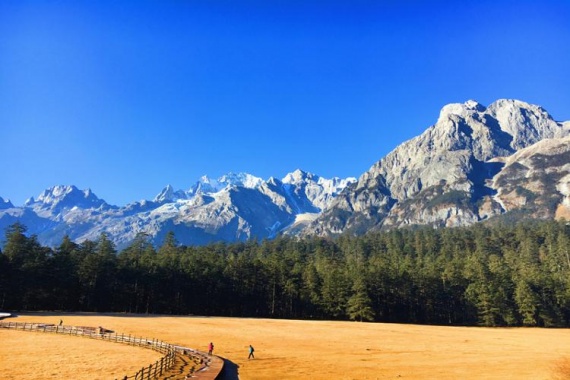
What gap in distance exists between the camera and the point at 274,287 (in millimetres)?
135500

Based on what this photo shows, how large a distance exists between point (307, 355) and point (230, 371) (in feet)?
51.5

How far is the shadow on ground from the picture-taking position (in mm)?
38194

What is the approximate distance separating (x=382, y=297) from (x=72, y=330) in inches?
3691

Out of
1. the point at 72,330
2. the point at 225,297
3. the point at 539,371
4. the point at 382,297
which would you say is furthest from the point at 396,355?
the point at 225,297

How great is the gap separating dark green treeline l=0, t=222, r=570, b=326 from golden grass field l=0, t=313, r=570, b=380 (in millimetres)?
35155

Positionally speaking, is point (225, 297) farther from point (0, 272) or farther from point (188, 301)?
point (0, 272)

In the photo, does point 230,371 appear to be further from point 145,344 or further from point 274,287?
Answer: point 274,287

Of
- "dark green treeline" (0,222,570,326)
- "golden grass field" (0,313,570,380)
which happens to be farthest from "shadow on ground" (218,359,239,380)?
"dark green treeline" (0,222,570,326)

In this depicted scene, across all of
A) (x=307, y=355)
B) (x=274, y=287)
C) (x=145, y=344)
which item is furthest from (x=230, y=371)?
(x=274, y=287)

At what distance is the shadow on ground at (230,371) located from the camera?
38194 millimetres

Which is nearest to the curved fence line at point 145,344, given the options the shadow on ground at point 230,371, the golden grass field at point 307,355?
the shadow on ground at point 230,371

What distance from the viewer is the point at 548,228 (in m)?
195

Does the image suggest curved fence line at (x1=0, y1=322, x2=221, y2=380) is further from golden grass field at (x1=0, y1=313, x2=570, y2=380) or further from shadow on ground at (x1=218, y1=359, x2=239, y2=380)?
golden grass field at (x1=0, y1=313, x2=570, y2=380)

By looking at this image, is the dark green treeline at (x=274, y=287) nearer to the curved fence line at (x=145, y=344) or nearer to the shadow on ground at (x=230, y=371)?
the curved fence line at (x=145, y=344)
